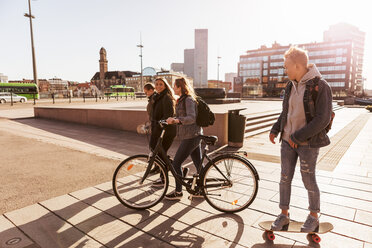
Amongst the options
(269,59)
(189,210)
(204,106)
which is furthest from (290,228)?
(269,59)

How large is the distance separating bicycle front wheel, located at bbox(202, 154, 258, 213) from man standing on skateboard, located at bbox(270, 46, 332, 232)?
1.79ft

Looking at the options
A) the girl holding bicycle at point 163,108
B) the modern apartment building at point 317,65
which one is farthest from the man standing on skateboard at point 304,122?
the modern apartment building at point 317,65

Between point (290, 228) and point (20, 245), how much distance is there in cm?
286

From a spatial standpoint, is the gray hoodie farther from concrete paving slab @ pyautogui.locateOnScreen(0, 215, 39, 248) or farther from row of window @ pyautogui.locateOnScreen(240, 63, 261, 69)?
row of window @ pyautogui.locateOnScreen(240, 63, 261, 69)

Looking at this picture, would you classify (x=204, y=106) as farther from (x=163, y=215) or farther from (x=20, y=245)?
(x=20, y=245)

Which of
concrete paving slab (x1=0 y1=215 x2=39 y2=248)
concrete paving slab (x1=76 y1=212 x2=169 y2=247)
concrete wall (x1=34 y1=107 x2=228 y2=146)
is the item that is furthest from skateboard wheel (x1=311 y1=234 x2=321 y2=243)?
concrete wall (x1=34 y1=107 x2=228 y2=146)

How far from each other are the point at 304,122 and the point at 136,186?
264 cm

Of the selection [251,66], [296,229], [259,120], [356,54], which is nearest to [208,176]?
[296,229]

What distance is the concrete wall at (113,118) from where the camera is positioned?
685cm

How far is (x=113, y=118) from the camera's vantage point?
991 centimetres

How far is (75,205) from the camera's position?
3287 millimetres

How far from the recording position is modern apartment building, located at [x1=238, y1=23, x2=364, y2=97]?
258 ft

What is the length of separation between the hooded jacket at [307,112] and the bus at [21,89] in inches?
1474

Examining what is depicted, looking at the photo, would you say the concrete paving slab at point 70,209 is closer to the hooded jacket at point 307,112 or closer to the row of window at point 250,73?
the hooded jacket at point 307,112
